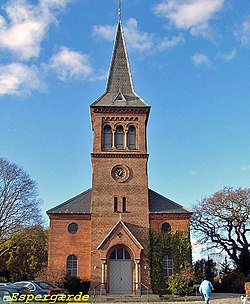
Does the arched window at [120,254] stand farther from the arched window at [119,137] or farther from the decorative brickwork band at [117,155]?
the arched window at [119,137]

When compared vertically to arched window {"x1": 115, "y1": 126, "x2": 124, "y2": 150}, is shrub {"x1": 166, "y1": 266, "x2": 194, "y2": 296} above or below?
below

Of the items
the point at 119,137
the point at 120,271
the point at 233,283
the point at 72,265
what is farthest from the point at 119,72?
the point at 233,283

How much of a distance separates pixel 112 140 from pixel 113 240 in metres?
9.15

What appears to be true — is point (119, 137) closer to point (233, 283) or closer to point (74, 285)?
point (74, 285)

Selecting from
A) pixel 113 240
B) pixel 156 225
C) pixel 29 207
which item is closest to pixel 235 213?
pixel 156 225

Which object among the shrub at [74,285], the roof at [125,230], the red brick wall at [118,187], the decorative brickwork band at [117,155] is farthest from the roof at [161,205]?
the shrub at [74,285]

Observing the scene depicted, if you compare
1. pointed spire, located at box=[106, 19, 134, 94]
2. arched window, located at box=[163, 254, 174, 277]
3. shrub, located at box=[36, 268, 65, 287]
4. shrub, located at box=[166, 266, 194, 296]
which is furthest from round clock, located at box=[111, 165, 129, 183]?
shrub, located at box=[166, 266, 194, 296]

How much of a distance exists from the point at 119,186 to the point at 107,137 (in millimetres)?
4844

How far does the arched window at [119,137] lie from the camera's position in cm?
3819

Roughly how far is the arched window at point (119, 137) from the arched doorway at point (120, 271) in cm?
929

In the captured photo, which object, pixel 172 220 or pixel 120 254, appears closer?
pixel 120 254

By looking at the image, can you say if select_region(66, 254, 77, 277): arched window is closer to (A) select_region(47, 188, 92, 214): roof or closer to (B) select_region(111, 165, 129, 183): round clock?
(A) select_region(47, 188, 92, 214): roof

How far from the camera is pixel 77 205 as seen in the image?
3719 cm

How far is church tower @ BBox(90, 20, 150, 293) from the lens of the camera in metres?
34.5
